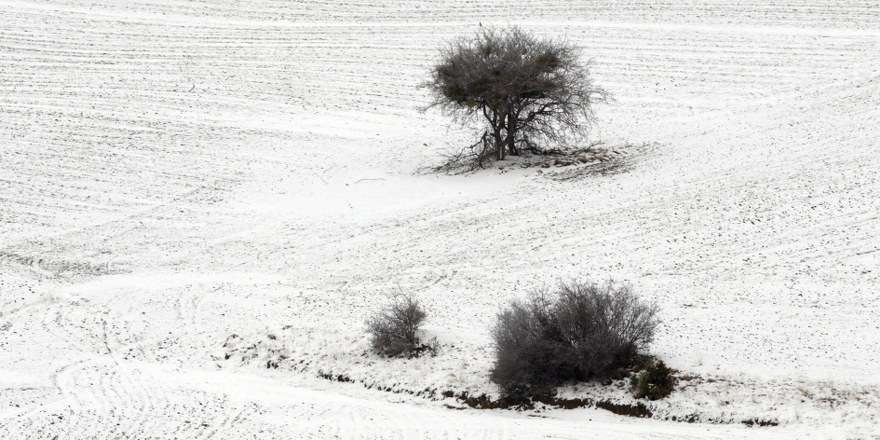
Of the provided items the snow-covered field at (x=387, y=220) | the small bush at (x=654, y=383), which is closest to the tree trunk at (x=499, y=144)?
the snow-covered field at (x=387, y=220)

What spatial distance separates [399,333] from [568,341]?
13.3 ft

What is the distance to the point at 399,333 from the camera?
22.2 m

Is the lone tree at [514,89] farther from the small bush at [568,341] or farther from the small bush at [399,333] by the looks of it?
the small bush at [568,341]

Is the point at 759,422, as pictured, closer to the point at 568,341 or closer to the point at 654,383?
the point at 654,383

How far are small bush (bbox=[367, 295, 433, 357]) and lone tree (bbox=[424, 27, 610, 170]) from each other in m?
12.3

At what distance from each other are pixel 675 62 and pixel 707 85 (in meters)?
2.87

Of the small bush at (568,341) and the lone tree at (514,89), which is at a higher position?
the lone tree at (514,89)

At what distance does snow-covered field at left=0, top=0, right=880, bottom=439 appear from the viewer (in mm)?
20219

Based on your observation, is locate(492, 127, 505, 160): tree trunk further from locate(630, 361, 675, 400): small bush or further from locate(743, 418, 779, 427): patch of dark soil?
locate(743, 418, 779, 427): patch of dark soil

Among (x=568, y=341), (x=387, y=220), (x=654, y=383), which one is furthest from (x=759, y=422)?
(x=387, y=220)

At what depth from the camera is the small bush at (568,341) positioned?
19609 millimetres

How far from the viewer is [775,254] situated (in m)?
25.2

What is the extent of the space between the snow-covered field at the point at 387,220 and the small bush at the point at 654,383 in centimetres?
29

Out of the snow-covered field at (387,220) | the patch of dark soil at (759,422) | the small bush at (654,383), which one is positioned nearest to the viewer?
the patch of dark soil at (759,422)
